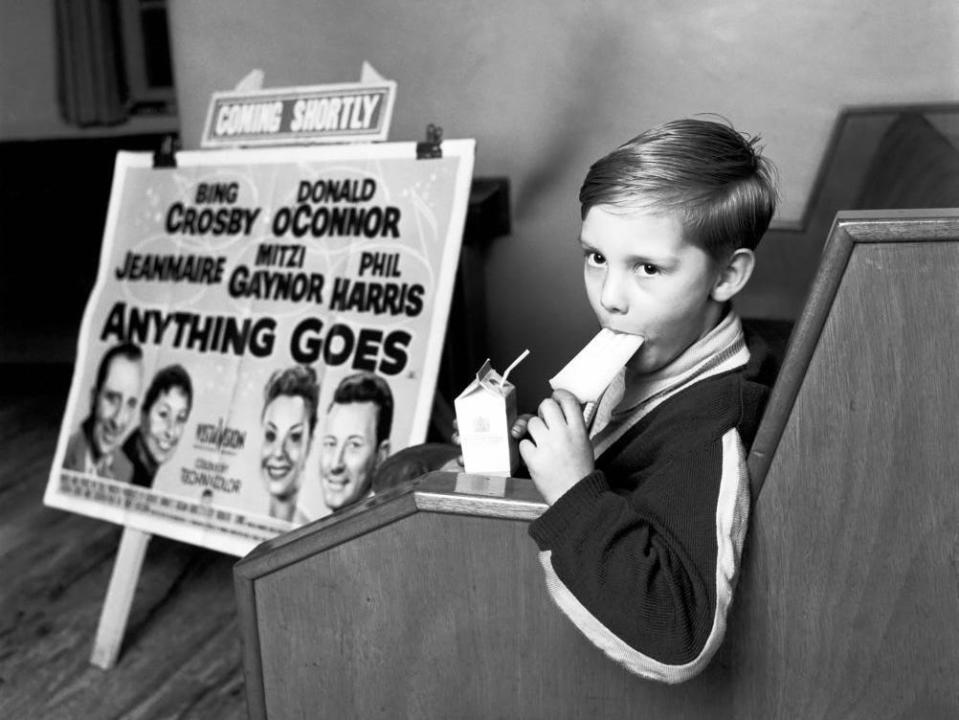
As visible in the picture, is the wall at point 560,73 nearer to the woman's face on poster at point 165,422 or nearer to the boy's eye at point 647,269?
the woman's face on poster at point 165,422

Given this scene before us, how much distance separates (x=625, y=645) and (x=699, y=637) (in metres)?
0.07

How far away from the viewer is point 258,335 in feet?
7.55

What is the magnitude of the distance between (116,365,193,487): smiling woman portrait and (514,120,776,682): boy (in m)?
1.29

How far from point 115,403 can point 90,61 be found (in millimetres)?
3030

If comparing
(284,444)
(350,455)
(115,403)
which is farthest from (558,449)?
(115,403)

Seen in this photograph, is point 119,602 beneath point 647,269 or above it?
beneath

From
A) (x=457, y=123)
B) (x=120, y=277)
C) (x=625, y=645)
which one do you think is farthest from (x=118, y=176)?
(x=625, y=645)

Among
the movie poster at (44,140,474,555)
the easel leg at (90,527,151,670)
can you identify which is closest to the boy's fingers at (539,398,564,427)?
the movie poster at (44,140,474,555)

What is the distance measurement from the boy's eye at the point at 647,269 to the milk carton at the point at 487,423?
0.53ft

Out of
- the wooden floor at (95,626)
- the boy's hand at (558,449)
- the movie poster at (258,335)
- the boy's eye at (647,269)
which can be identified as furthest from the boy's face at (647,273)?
the wooden floor at (95,626)

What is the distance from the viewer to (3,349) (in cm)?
482

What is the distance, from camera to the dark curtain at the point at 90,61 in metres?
4.87

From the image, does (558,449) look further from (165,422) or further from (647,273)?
(165,422)

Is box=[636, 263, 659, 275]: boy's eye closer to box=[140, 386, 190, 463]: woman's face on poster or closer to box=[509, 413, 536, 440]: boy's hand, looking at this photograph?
box=[509, 413, 536, 440]: boy's hand
